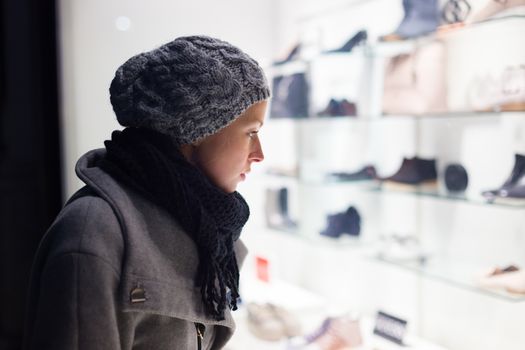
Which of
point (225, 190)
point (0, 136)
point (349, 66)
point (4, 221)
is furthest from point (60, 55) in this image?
point (225, 190)

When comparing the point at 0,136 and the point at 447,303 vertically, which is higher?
the point at 0,136

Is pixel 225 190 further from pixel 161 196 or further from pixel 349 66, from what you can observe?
pixel 349 66

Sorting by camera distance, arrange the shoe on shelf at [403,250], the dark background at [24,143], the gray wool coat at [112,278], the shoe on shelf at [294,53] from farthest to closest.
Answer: the shoe on shelf at [294,53] → the dark background at [24,143] → the shoe on shelf at [403,250] → the gray wool coat at [112,278]

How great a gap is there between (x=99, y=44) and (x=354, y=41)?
1.58 metres

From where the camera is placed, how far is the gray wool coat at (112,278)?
1320 millimetres

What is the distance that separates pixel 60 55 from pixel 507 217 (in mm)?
2840

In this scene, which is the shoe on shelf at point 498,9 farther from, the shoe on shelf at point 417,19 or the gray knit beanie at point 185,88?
the gray knit beanie at point 185,88

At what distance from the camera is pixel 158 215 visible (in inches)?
59.8

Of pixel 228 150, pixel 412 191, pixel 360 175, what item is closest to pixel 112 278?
pixel 228 150

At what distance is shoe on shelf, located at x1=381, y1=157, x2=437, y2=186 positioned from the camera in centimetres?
309

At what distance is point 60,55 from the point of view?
369 cm

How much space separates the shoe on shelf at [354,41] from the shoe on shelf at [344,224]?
1.00 m

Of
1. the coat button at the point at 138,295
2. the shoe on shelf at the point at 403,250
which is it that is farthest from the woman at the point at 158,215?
the shoe on shelf at the point at 403,250

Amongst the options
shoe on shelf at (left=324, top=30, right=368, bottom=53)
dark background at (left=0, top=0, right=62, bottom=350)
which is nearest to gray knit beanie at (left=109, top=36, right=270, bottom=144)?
shoe on shelf at (left=324, top=30, right=368, bottom=53)
